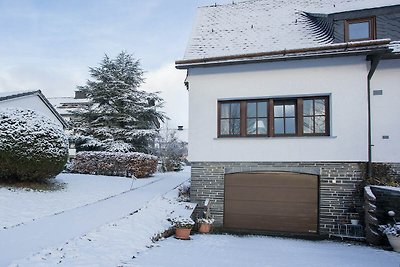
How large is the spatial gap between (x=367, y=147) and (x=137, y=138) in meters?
15.8

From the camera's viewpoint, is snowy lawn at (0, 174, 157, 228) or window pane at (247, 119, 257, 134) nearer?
snowy lawn at (0, 174, 157, 228)

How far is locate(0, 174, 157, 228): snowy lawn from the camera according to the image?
27.4 ft

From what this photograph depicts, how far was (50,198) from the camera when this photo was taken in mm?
10516

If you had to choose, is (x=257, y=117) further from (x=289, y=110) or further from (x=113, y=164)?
(x=113, y=164)

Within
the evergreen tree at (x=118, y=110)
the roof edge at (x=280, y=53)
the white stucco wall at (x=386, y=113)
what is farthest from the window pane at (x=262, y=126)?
the evergreen tree at (x=118, y=110)

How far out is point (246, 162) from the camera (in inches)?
403

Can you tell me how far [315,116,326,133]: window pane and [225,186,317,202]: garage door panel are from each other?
1.81 m

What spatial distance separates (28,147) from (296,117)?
9.09m

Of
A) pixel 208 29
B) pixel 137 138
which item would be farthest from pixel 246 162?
pixel 137 138

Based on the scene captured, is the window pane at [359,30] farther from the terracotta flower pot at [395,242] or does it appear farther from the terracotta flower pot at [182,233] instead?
the terracotta flower pot at [182,233]

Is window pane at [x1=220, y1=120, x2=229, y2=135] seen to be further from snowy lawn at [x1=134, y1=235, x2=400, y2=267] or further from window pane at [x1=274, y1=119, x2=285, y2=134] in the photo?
snowy lawn at [x1=134, y1=235, x2=400, y2=267]

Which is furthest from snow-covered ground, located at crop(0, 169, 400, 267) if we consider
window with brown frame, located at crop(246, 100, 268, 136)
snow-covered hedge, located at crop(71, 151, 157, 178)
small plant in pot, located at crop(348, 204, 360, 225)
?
snow-covered hedge, located at crop(71, 151, 157, 178)

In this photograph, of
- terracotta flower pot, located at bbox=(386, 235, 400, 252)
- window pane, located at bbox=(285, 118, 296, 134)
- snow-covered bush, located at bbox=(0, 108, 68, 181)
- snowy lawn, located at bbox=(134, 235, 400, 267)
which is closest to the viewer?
snowy lawn, located at bbox=(134, 235, 400, 267)

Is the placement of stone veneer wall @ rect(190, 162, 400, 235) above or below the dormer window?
below
